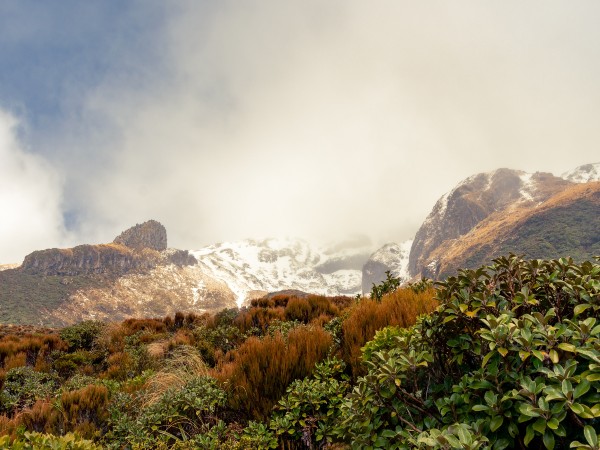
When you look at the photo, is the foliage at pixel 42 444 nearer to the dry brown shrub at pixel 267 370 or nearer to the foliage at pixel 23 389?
the dry brown shrub at pixel 267 370

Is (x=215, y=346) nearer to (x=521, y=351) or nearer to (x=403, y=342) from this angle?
(x=403, y=342)

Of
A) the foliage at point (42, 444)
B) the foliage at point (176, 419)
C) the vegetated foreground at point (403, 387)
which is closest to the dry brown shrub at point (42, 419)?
the vegetated foreground at point (403, 387)

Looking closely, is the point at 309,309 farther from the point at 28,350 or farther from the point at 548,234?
the point at 548,234

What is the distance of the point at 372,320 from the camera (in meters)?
5.79

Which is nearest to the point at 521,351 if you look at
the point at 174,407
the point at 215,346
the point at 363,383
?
the point at 363,383

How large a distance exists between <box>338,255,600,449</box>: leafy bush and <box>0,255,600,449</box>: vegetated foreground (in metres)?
0.01

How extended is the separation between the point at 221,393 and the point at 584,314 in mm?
4153

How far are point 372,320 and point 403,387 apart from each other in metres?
3.15

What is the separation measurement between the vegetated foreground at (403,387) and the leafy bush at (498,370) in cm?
1

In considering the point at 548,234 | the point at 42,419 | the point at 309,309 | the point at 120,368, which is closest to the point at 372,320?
the point at 42,419

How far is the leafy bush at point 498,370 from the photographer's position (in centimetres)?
171

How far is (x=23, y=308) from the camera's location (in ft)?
614

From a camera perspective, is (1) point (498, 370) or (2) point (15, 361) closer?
(1) point (498, 370)

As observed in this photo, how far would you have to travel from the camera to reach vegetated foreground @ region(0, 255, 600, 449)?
1796 mm
